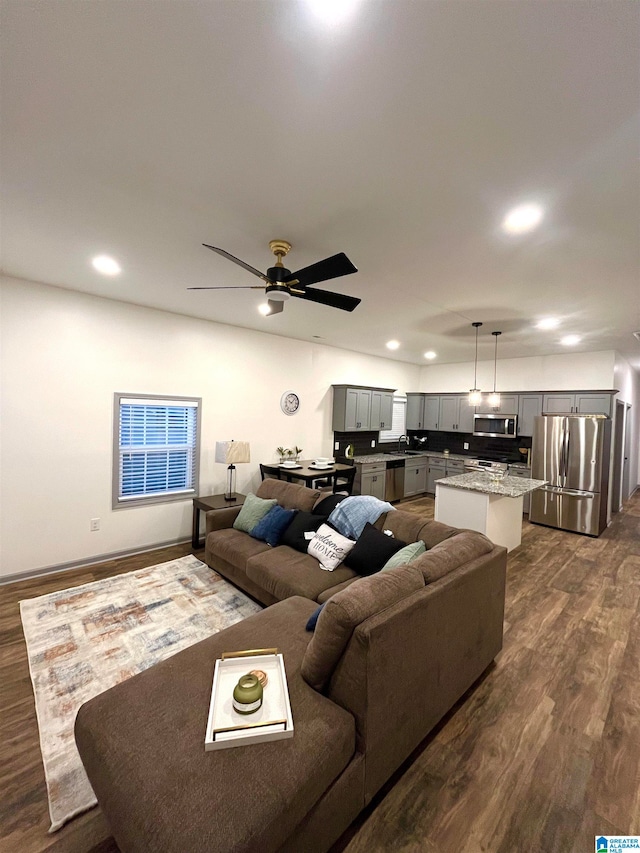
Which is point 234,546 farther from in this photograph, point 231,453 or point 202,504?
point 231,453

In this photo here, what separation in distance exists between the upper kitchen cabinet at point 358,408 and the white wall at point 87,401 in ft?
5.56

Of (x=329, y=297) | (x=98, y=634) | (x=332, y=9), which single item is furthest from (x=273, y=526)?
(x=332, y=9)

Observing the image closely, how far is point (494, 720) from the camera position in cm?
204

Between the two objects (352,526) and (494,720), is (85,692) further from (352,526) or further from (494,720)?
(494,720)

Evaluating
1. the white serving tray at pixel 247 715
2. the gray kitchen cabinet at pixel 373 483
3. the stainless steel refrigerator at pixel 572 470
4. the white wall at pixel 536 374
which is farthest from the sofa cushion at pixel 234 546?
the white wall at pixel 536 374

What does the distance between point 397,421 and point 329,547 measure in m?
5.54

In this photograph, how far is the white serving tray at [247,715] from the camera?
4.25 feet

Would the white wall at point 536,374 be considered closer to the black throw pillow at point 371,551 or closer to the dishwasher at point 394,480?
the dishwasher at point 394,480

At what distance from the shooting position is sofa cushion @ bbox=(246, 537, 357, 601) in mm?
2619

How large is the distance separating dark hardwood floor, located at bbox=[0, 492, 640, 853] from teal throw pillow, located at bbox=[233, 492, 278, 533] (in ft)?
5.99

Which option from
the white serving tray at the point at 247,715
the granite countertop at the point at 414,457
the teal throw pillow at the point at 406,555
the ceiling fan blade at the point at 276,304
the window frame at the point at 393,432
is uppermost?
the ceiling fan blade at the point at 276,304

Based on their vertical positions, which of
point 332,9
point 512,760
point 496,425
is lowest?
point 512,760

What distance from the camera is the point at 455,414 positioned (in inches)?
300

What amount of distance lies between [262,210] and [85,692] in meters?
3.11
